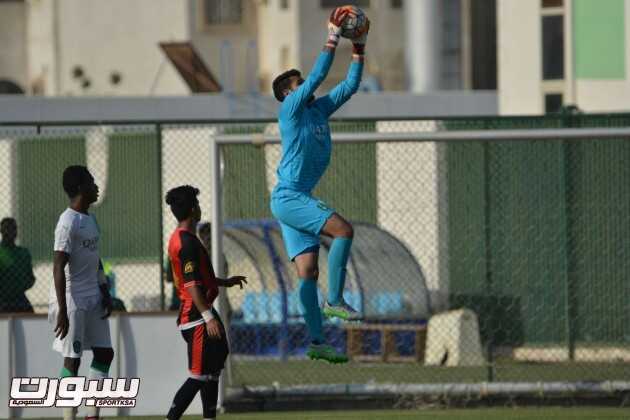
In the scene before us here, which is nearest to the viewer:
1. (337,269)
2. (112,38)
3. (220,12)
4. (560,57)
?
(337,269)

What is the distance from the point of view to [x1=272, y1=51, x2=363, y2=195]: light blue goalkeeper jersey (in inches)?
447

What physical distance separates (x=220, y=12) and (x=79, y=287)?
43134mm

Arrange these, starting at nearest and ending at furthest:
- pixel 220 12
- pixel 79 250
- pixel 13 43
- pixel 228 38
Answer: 1. pixel 79 250
2. pixel 228 38
3. pixel 220 12
4. pixel 13 43

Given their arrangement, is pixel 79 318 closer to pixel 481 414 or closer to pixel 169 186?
pixel 481 414

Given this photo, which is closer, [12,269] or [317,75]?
[317,75]

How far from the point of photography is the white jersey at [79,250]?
12.0 m

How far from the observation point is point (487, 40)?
134 ft

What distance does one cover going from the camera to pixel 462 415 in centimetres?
1537

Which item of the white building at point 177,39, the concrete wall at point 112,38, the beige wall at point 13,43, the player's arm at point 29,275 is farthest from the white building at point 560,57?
the beige wall at point 13,43

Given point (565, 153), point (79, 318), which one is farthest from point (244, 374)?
point (79, 318)

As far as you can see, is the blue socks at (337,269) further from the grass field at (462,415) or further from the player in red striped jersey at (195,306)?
the grass field at (462,415)

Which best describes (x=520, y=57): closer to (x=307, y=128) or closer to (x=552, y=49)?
(x=552, y=49)

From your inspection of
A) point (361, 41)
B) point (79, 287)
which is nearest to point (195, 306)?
point (79, 287)

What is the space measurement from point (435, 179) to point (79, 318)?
773cm
